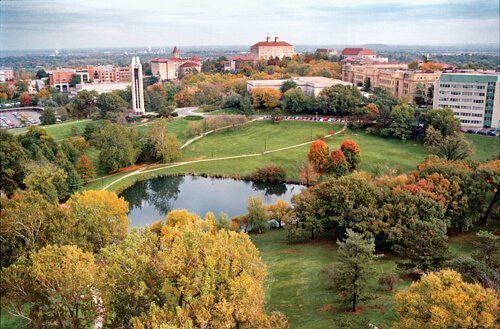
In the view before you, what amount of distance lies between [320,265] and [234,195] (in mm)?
17373

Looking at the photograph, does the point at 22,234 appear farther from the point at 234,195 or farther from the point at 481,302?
the point at 234,195

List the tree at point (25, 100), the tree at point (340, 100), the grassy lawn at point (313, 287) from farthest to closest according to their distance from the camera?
the tree at point (25, 100) → the tree at point (340, 100) → the grassy lawn at point (313, 287)

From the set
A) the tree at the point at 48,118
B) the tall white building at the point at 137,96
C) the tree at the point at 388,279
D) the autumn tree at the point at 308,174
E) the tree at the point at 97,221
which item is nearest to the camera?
the tree at the point at 388,279

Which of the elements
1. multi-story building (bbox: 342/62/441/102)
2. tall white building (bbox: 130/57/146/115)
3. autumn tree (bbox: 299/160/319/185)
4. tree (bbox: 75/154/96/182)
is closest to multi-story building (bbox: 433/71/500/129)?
multi-story building (bbox: 342/62/441/102)

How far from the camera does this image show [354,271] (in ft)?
51.3

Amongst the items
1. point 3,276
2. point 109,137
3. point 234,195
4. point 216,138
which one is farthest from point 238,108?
point 3,276

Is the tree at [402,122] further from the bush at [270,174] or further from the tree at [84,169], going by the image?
the tree at [84,169]

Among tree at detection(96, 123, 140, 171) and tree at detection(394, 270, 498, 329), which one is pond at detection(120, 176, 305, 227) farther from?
tree at detection(394, 270, 498, 329)

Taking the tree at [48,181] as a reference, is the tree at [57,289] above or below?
above

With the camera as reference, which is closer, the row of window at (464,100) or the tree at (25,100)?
the row of window at (464,100)

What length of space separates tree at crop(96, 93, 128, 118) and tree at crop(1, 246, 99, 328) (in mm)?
48312

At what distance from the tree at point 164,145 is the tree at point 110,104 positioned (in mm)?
16511

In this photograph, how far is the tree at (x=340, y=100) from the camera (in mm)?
57969

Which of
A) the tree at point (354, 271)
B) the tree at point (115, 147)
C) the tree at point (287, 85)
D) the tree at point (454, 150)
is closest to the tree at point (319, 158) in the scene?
the tree at point (454, 150)
